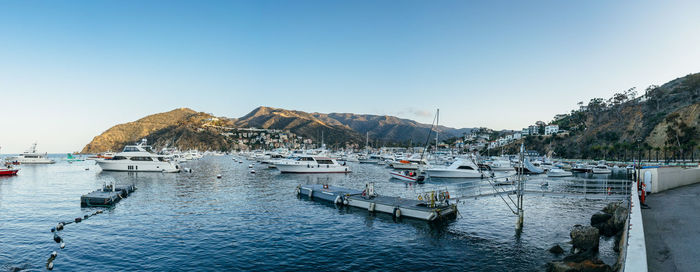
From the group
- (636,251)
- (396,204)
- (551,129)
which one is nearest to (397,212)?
(396,204)

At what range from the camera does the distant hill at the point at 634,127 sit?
338ft

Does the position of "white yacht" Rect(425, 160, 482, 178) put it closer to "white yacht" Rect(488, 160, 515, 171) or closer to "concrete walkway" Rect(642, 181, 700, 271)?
"white yacht" Rect(488, 160, 515, 171)

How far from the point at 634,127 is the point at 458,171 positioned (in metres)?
117

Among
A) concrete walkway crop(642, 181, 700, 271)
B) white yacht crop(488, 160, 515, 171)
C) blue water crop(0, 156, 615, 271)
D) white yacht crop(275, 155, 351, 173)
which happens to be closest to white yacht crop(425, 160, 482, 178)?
white yacht crop(488, 160, 515, 171)

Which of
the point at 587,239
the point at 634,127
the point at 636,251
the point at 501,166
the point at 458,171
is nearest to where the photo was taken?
the point at 636,251

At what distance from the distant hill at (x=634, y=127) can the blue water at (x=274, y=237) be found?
8465 cm

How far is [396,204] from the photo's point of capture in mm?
29219

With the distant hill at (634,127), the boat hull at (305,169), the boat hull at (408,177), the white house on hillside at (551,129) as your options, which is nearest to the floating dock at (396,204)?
the boat hull at (408,177)

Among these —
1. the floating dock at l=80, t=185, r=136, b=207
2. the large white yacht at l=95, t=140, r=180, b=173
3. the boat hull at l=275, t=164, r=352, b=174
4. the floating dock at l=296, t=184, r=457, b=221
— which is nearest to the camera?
the floating dock at l=296, t=184, r=457, b=221

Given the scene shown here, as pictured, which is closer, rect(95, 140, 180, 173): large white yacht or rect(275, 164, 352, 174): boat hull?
rect(95, 140, 180, 173): large white yacht

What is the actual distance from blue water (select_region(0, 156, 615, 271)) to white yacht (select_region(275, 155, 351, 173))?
113 feet

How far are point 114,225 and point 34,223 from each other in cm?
656

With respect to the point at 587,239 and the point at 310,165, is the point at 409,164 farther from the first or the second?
the point at 587,239

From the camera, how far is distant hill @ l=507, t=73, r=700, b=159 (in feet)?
338
